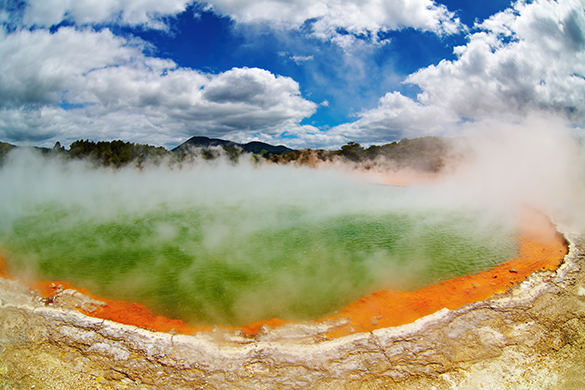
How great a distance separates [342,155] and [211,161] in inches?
719

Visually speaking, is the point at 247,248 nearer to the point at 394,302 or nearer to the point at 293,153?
the point at 394,302

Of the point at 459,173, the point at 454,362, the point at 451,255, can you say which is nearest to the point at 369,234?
the point at 451,255

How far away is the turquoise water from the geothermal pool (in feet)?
0.11

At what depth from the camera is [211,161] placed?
35.0 meters

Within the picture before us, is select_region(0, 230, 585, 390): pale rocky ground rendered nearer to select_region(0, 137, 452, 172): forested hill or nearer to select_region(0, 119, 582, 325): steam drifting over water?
select_region(0, 119, 582, 325): steam drifting over water

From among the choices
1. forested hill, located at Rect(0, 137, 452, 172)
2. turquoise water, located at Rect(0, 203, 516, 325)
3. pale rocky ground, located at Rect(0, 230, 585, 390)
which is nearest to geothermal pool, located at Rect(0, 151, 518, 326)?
turquoise water, located at Rect(0, 203, 516, 325)

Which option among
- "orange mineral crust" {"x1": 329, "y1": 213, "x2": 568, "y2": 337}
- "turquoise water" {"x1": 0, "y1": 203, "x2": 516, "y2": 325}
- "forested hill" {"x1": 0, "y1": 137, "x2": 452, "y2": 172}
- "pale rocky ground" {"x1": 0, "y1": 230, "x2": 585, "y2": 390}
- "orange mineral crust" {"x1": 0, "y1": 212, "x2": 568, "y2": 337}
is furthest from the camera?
"forested hill" {"x1": 0, "y1": 137, "x2": 452, "y2": 172}

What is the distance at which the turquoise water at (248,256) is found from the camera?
577 centimetres

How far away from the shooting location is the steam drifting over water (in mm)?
6016

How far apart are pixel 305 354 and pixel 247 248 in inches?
182

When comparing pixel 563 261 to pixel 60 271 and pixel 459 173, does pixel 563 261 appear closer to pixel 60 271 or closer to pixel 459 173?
pixel 60 271

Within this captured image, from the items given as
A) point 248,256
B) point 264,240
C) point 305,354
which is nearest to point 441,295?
point 305,354

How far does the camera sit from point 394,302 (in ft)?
18.6

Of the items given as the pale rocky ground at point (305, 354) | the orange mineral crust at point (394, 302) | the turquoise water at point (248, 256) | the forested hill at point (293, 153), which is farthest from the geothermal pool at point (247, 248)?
the forested hill at point (293, 153)
